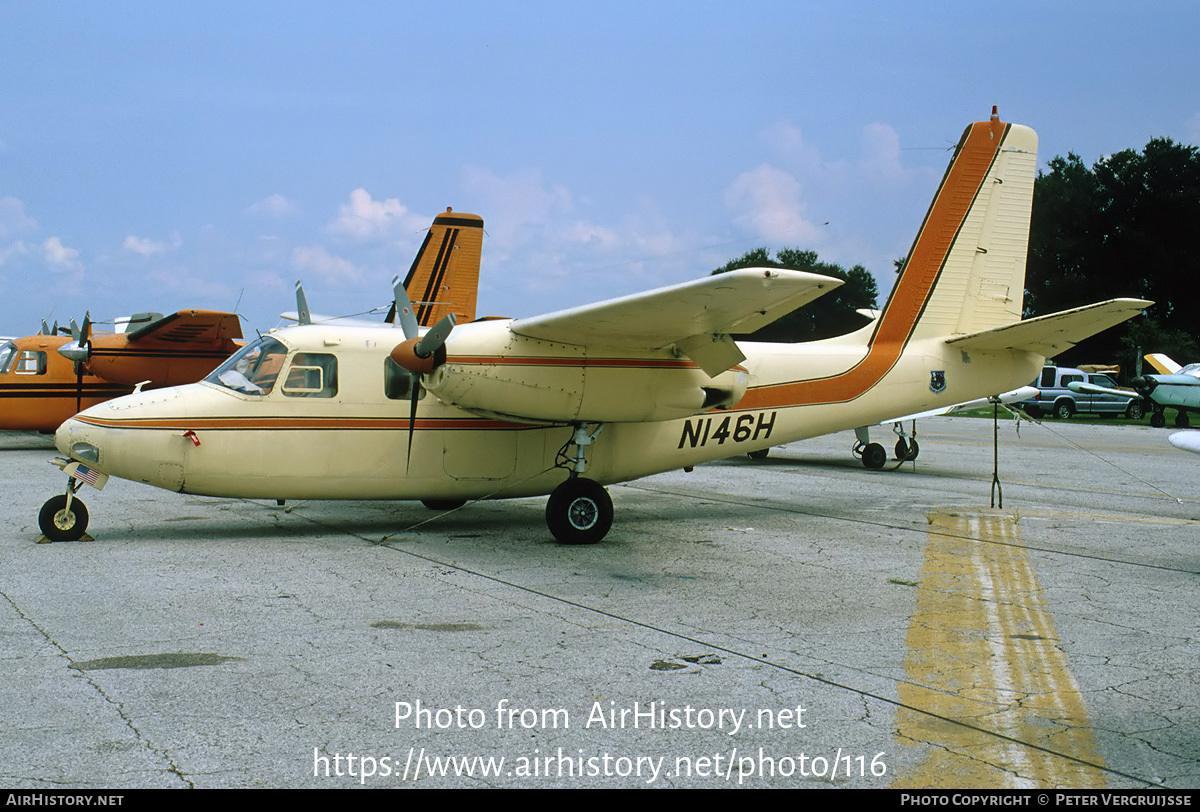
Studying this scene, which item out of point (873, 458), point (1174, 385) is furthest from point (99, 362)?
point (1174, 385)

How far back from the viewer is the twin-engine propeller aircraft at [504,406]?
9648 mm

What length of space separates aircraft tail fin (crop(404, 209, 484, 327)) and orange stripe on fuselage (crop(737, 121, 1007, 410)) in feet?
34.4

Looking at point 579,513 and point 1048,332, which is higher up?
point 1048,332

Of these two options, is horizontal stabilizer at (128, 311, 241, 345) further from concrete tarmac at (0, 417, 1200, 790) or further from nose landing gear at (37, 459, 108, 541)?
nose landing gear at (37, 459, 108, 541)

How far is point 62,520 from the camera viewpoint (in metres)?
9.75

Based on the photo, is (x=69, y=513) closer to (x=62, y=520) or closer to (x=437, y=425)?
(x=62, y=520)

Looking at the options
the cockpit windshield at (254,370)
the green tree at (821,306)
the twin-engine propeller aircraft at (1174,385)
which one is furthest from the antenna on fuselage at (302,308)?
the green tree at (821,306)

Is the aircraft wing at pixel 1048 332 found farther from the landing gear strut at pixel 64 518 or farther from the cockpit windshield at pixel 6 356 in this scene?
the cockpit windshield at pixel 6 356

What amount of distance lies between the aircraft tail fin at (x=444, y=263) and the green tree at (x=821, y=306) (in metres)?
39.4

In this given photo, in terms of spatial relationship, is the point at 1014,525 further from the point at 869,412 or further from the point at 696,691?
the point at 696,691

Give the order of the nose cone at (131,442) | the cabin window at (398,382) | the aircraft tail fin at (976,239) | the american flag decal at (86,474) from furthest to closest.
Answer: the aircraft tail fin at (976,239)
the cabin window at (398,382)
the nose cone at (131,442)
the american flag decal at (86,474)

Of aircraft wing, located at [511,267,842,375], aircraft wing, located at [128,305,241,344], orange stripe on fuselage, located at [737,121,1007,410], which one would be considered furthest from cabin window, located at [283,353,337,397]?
aircraft wing, located at [128,305,241,344]

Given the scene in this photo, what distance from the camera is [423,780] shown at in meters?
4.03

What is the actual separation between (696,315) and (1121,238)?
58531 mm
